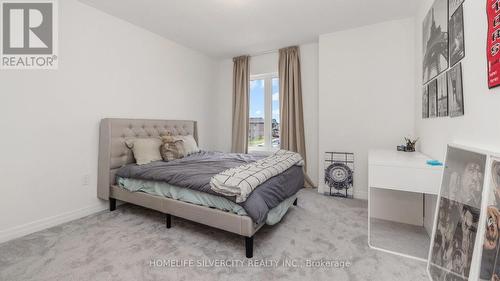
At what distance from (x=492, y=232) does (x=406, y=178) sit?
2.50ft

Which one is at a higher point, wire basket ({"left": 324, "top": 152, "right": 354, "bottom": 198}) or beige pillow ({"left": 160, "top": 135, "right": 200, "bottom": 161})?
beige pillow ({"left": 160, "top": 135, "right": 200, "bottom": 161})

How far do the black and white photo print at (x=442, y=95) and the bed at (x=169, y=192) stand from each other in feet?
4.72

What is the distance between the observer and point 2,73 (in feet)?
6.33

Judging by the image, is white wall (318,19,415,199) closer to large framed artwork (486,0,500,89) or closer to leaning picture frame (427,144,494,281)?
leaning picture frame (427,144,494,281)

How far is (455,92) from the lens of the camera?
5.00 feet

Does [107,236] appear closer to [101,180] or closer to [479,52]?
[101,180]

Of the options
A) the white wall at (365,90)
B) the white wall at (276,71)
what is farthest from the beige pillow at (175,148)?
the white wall at (365,90)

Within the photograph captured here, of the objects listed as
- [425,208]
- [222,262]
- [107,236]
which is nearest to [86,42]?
[107,236]

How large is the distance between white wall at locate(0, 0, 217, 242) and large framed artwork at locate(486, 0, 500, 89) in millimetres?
3456

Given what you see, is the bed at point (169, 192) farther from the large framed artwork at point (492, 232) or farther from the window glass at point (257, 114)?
the window glass at point (257, 114)

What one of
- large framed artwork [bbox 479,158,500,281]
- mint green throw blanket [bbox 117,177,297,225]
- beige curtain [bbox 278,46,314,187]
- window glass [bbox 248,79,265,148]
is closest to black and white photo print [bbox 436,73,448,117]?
large framed artwork [bbox 479,158,500,281]

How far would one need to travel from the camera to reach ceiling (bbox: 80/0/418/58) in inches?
98.7

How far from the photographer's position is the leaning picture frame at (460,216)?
40.9 inches

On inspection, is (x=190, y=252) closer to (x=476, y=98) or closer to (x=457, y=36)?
(x=476, y=98)
